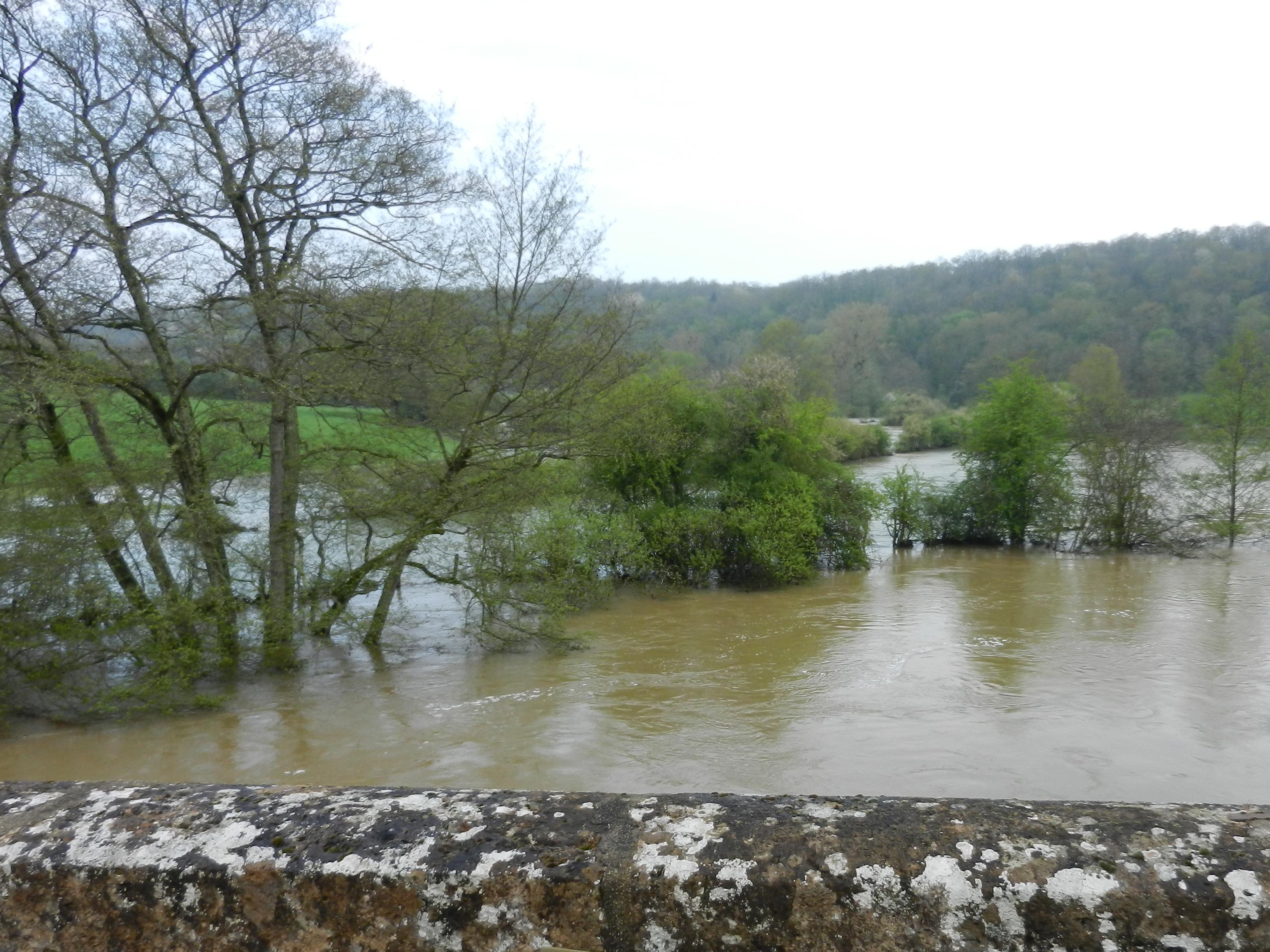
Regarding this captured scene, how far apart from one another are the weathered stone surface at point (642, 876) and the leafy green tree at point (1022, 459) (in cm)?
2223

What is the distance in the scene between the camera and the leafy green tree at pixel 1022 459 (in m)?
21.9

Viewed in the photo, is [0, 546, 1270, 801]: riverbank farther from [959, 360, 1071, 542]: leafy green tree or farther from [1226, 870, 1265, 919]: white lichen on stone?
[1226, 870, 1265, 919]: white lichen on stone

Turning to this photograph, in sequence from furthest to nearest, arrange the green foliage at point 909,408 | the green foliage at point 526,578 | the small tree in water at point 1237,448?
the green foliage at point 909,408
the small tree in water at point 1237,448
the green foliage at point 526,578

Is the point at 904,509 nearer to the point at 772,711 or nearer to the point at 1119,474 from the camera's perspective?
the point at 1119,474

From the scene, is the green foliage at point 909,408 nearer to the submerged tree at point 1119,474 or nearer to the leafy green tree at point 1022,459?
the leafy green tree at point 1022,459

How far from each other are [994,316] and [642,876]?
151ft

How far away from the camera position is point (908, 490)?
22203mm

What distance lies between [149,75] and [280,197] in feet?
6.16

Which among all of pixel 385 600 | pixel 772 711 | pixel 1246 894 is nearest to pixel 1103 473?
pixel 772 711

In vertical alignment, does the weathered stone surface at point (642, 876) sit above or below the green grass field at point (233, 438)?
below

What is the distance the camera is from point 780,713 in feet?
35.1

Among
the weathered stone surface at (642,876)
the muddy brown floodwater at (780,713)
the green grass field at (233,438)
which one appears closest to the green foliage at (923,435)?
the muddy brown floodwater at (780,713)

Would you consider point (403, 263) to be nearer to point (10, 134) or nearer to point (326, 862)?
point (10, 134)

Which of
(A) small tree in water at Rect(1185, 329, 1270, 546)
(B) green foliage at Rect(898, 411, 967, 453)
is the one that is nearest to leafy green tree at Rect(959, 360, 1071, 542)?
(A) small tree in water at Rect(1185, 329, 1270, 546)
